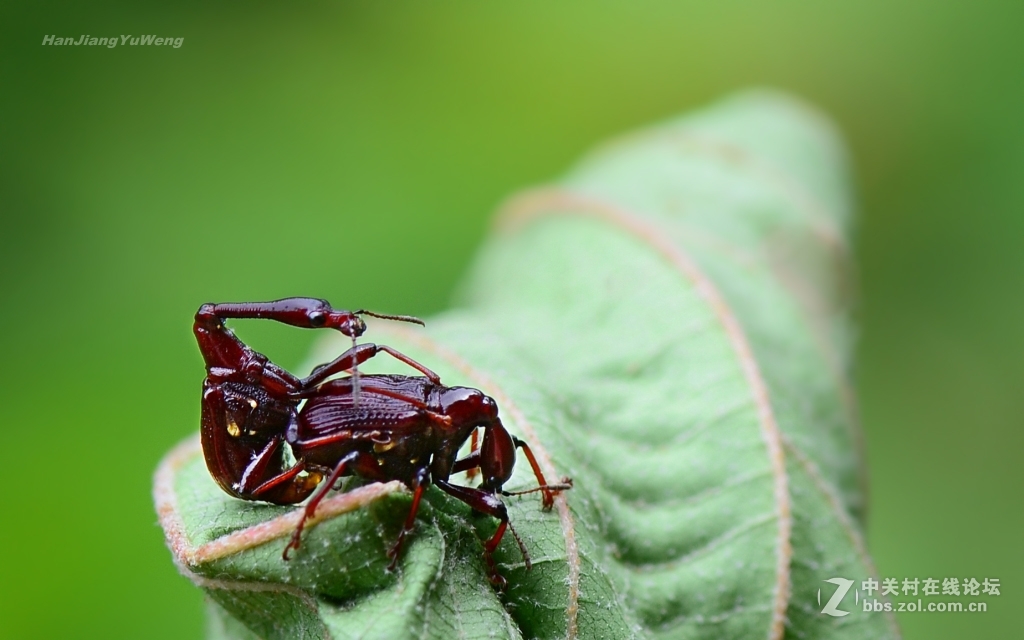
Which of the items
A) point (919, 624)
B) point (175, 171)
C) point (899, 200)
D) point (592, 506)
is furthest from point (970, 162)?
point (175, 171)

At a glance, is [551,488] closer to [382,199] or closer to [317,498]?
[317,498]

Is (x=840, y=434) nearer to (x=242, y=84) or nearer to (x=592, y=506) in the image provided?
(x=592, y=506)

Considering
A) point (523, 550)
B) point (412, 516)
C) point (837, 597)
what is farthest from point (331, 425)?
point (837, 597)

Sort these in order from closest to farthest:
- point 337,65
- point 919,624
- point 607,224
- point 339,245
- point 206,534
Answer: point 206,534, point 607,224, point 919,624, point 339,245, point 337,65

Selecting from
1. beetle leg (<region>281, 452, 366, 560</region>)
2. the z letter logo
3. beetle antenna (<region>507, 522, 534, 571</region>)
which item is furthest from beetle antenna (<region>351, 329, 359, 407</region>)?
the z letter logo

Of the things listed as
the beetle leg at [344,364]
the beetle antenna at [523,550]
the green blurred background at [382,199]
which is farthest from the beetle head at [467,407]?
the green blurred background at [382,199]
